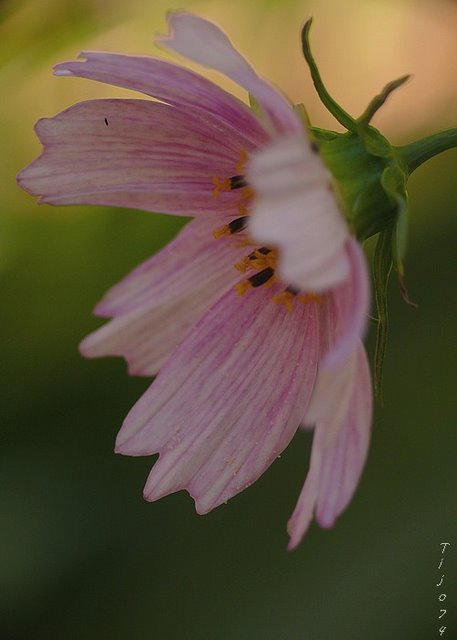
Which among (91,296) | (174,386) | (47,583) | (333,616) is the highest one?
(91,296)

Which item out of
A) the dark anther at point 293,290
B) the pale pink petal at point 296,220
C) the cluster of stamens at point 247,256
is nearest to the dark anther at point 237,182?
the cluster of stamens at point 247,256

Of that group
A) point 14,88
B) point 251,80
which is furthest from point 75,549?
point 251,80

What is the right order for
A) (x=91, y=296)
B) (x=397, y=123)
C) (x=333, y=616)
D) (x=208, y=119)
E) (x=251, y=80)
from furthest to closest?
1. (x=397, y=123)
2. (x=91, y=296)
3. (x=333, y=616)
4. (x=208, y=119)
5. (x=251, y=80)

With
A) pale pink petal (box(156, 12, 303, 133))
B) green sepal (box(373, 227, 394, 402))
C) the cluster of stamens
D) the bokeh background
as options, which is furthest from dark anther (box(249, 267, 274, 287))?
the bokeh background

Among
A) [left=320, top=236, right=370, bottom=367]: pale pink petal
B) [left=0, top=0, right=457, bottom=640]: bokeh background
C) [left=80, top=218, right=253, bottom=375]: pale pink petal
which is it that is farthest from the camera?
[left=0, top=0, right=457, bottom=640]: bokeh background

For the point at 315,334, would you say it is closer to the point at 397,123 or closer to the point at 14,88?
the point at 14,88

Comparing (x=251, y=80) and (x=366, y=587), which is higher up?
(x=251, y=80)

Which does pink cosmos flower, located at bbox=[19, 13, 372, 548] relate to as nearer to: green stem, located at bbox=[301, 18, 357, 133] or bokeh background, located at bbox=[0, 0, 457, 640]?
green stem, located at bbox=[301, 18, 357, 133]

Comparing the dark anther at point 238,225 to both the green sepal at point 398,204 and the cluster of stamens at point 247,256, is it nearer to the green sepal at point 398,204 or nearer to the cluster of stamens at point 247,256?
the cluster of stamens at point 247,256
